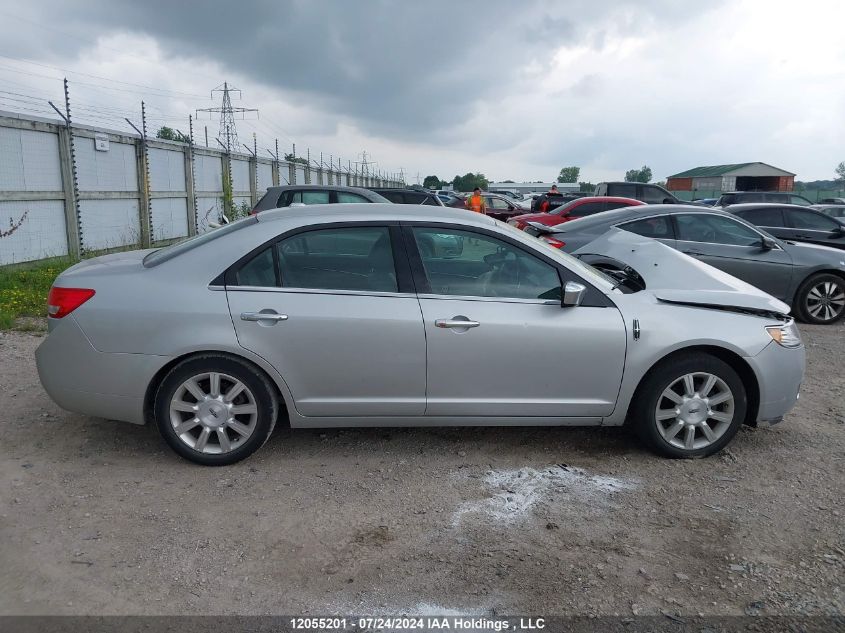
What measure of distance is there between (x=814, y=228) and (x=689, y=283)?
29.3 ft

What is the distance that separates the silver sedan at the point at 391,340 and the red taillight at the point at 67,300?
0.01 metres

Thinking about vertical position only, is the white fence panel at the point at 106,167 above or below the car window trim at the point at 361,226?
above

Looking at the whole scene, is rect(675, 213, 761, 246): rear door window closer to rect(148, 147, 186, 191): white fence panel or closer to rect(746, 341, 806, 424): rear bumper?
rect(746, 341, 806, 424): rear bumper

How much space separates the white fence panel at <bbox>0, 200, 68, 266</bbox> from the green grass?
0.60 feet

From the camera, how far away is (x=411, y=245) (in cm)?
427

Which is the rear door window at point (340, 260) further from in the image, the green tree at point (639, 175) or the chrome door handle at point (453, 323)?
the green tree at point (639, 175)

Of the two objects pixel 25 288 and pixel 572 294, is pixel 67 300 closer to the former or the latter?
pixel 572 294

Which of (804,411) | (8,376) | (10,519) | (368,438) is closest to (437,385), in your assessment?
(368,438)

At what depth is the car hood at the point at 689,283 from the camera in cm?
439

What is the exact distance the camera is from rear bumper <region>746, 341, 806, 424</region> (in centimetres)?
432

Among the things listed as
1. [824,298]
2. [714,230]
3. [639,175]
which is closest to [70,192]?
[714,230]

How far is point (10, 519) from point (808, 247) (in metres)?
9.26

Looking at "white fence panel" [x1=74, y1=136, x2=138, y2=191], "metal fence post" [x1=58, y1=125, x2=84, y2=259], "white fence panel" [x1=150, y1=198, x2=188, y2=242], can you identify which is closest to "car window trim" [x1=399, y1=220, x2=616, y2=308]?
"metal fence post" [x1=58, y1=125, x2=84, y2=259]

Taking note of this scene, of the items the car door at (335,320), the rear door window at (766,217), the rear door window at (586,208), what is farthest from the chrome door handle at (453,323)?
the rear door window at (586,208)
